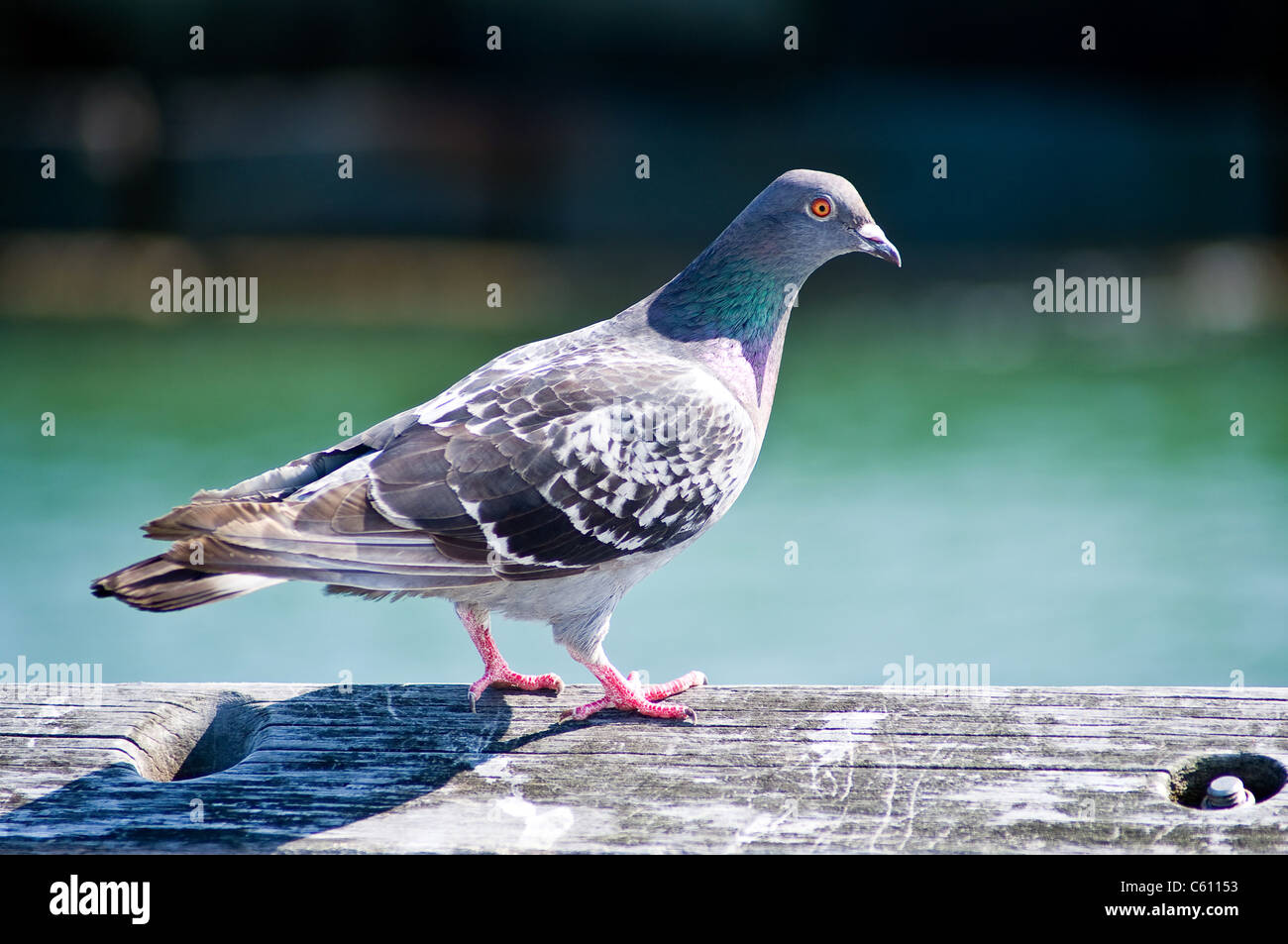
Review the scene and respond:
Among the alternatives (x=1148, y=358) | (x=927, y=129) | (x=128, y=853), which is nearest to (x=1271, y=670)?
(x=1148, y=358)

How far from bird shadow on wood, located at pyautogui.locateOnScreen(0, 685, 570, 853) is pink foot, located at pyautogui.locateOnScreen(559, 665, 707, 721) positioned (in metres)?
0.22

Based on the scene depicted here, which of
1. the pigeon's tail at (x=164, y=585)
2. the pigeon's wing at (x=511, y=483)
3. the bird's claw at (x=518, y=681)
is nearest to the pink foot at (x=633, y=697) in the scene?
the bird's claw at (x=518, y=681)

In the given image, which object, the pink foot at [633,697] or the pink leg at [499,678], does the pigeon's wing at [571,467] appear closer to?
the pink foot at [633,697]

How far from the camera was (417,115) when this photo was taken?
47.2 ft

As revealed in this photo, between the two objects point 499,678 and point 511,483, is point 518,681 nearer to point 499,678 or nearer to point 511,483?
point 499,678

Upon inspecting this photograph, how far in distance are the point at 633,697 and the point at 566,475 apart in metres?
0.83

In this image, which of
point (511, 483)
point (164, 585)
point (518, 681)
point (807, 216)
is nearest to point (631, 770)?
point (518, 681)

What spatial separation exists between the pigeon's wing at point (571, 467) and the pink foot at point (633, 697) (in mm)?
458

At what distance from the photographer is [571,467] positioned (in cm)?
477

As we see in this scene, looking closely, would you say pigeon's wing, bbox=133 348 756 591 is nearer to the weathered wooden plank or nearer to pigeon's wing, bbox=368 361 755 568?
pigeon's wing, bbox=368 361 755 568

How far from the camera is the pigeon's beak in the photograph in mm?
5508

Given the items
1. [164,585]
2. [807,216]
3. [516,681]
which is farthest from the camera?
[807,216]

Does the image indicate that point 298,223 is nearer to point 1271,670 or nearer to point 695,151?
point 695,151

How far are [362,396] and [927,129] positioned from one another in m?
6.86
